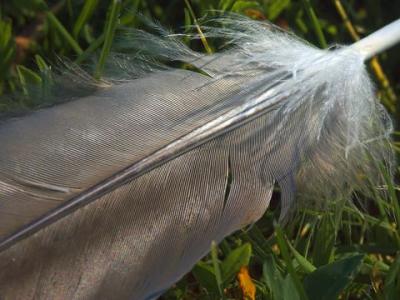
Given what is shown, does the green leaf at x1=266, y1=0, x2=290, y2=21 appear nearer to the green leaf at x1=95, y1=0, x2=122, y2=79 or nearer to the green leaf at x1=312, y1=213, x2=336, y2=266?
the green leaf at x1=95, y1=0, x2=122, y2=79

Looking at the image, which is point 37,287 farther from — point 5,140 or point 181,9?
point 181,9

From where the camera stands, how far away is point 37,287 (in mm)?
1473

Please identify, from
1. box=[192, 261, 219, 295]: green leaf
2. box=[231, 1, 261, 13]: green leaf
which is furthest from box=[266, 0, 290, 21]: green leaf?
box=[192, 261, 219, 295]: green leaf

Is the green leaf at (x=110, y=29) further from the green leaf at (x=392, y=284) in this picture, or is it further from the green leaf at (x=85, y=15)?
the green leaf at (x=392, y=284)

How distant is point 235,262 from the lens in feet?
5.47

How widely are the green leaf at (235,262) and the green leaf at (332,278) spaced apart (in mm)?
138

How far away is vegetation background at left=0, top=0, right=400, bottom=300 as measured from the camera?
160 centimetres

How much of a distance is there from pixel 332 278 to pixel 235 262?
191mm

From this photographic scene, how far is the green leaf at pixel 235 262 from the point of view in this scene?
1.66 metres

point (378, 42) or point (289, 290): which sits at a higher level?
point (378, 42)

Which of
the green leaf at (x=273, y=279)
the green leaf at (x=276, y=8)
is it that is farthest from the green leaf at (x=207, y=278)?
the green leaf at (x=276, y=8)

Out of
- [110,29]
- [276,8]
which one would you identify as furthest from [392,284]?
[276,8]

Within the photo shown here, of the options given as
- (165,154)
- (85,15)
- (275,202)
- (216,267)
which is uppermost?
(85,15)

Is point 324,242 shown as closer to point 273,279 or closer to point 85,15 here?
point 273,279
